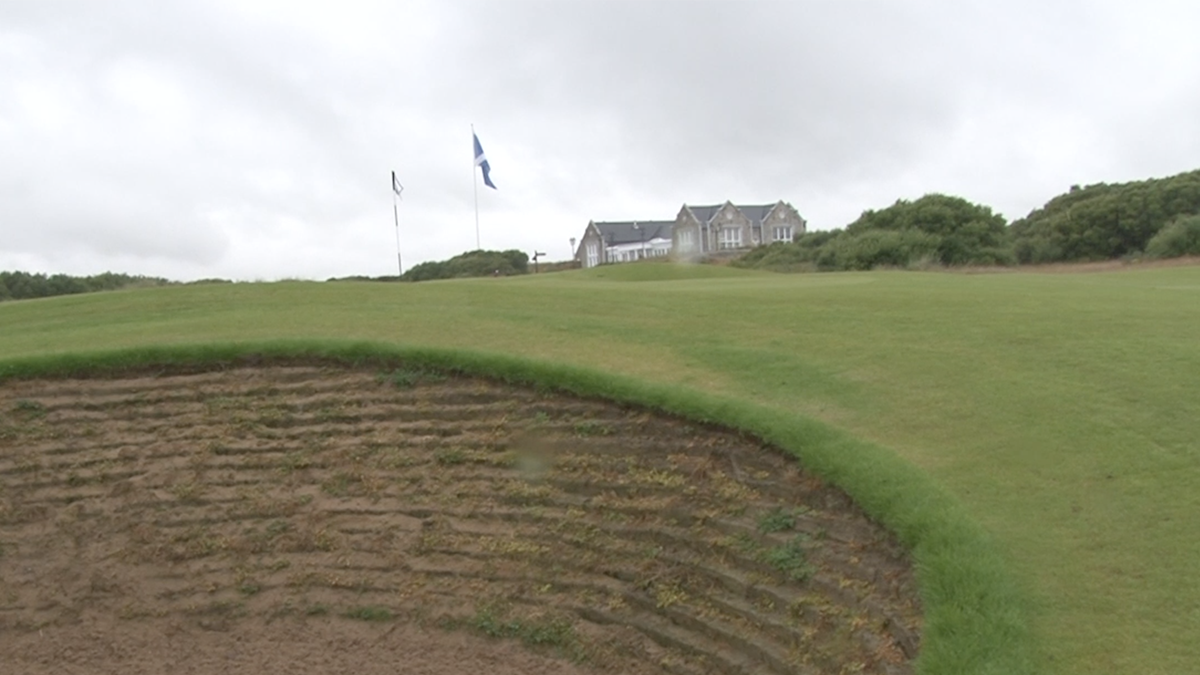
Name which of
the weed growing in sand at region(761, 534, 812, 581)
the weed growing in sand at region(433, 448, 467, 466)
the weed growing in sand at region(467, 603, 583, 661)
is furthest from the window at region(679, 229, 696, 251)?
the weed growing in sand at region(761, 534, 812, 581)

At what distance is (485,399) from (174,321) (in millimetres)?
7928

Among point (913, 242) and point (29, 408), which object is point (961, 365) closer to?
point (29, 408)

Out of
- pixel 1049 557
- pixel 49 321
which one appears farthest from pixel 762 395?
pixel 49 321

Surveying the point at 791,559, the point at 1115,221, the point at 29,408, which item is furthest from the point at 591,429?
the point at 1115,221

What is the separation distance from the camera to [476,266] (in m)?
68.9

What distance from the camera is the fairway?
6512 millimetres

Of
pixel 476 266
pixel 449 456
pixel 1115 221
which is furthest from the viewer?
pixel 476 266

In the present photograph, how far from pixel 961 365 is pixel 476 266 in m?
59.0

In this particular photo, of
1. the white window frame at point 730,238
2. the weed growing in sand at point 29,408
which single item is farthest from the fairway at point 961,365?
the white window frame at point 730,238

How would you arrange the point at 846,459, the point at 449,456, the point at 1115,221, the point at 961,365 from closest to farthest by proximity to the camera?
the point at 846,459 < the point at 449,456 < the point at 961,365 < the point at 1115,221

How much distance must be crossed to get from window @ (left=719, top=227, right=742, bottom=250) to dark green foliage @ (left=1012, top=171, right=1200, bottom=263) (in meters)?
26.5

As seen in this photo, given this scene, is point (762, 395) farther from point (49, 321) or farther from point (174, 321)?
point (49, 321)

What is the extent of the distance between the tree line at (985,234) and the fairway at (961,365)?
3082 centimetres

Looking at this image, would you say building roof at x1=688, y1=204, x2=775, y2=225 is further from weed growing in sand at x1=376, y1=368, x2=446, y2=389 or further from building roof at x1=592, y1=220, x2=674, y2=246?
weed growing in sand at x1=376, y1=368, x2=446, y2=389
